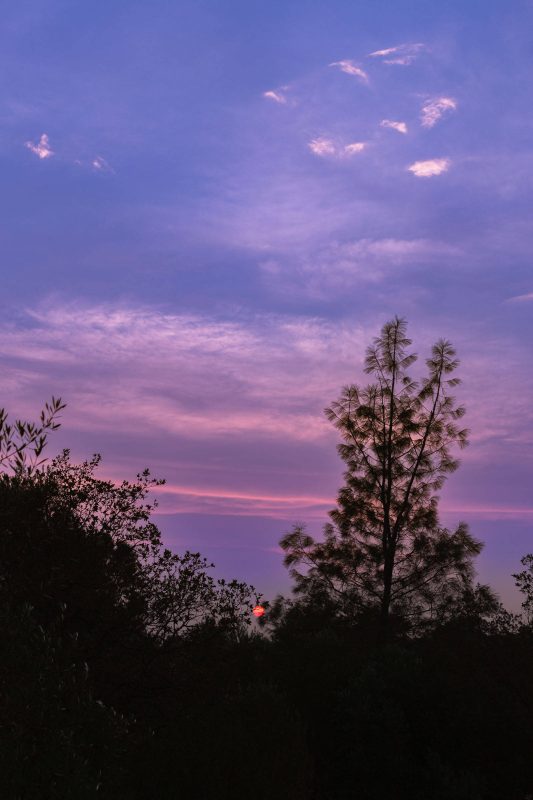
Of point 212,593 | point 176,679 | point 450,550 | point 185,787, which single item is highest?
point 450,550

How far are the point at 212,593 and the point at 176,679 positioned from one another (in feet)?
7.81

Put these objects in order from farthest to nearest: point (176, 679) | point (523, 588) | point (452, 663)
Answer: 1. point (523, 588)
2. point (452, 663)
3. point (176, 679)

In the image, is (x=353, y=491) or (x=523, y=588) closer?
(x=523, y=588)

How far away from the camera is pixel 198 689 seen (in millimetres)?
20516

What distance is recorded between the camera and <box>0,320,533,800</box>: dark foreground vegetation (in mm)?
11930

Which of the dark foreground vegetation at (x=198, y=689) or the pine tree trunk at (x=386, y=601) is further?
the pine tree trunk at (x=386, y=601)

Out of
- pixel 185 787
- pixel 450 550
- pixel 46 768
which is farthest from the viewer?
pixel 450 550

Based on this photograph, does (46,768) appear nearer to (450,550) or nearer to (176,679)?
(176,679)

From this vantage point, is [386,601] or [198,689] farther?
[386,601]

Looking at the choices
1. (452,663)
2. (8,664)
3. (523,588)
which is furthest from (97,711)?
(523,588)

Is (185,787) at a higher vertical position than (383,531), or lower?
lower

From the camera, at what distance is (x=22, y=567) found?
16.8m

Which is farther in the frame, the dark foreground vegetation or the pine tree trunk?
the pine tree trunk

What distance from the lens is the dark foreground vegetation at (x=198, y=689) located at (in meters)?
11.9
